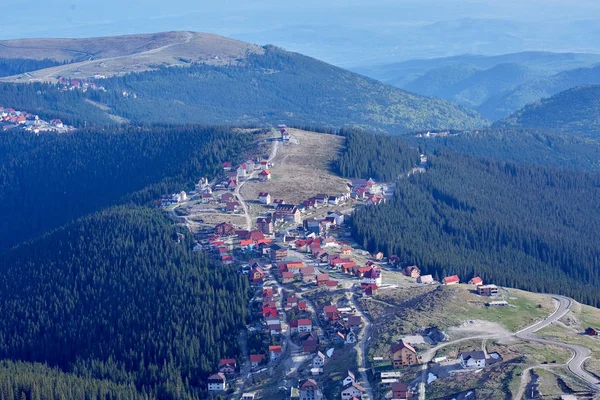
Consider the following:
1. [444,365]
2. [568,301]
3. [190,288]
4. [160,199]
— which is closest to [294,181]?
[160,199]

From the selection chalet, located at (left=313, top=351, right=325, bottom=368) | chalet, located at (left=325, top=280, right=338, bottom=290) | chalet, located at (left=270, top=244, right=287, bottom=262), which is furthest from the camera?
chalet, located at (left=270, top=244, right=287, bottom=262)

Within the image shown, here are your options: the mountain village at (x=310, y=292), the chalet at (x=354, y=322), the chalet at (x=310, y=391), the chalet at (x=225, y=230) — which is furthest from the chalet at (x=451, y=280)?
the chalet at (x=310, y=391)

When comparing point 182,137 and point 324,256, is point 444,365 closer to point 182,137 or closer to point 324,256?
point 324,256

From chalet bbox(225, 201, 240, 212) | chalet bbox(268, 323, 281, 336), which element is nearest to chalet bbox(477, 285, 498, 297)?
chalet bbox(268, 323, 281, 336)

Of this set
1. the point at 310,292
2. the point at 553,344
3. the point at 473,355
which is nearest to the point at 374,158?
the point at 310,292

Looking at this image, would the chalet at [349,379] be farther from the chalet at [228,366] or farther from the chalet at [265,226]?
the chalet at [265,226]

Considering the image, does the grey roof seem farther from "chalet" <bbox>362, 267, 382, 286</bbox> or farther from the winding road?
"chalet" <bbox>362, 267, 382, 286</bbox>
